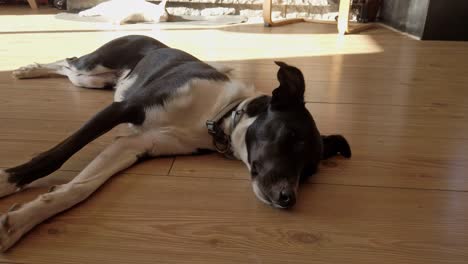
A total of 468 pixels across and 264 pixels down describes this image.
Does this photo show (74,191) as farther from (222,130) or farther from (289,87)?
(289,87)

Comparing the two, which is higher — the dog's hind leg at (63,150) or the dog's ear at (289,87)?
the dog's ear at (289,87)

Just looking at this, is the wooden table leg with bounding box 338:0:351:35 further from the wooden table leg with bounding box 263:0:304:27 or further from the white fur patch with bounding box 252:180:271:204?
the white fur patch with bounding box 252:180:271:204

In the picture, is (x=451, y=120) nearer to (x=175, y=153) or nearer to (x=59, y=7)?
(x=175, y=153)

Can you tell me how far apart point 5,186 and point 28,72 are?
1.58 metres

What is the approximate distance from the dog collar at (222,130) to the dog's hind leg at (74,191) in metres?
0.26

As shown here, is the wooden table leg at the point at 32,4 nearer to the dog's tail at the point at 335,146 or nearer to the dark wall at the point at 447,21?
the dark wall at the point at 447,21

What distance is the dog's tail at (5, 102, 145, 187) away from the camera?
49.8 inches

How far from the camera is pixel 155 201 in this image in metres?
1.28

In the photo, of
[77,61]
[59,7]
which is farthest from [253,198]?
[59,7]

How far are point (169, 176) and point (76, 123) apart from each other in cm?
68

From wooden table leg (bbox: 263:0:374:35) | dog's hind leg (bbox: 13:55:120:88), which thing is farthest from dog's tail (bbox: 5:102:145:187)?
wooden table leg (bbox: 263:0:374:35)

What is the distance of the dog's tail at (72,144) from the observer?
126 cm

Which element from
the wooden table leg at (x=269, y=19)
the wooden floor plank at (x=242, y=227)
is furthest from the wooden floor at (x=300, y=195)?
the wooden table leg at (x=269, y=19)

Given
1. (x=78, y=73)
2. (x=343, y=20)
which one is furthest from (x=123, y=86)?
(x=343, y=20)
